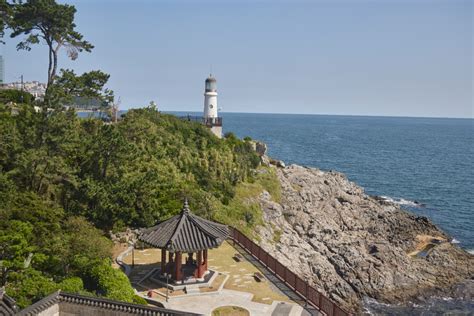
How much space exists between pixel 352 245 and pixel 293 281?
18054 mm

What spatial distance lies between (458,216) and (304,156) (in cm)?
4948

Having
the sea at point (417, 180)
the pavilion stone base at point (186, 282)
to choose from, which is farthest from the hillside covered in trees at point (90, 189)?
the sea at point (417, 180)

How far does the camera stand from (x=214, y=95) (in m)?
57.6

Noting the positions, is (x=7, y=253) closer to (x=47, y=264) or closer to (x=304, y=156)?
(x=47, y=264)

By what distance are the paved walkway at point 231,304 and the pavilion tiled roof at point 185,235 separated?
233 centimetres

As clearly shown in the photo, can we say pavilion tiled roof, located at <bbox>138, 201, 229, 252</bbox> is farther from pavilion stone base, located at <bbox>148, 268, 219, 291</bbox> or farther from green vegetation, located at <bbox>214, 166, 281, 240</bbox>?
green vegetation, located at <bbox>214, 166, 281, 240</bbox>

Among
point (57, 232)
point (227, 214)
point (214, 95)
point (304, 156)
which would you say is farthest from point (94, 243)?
point (304, 156)

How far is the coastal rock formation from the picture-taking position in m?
32.5

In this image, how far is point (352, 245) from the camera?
38.4 metres

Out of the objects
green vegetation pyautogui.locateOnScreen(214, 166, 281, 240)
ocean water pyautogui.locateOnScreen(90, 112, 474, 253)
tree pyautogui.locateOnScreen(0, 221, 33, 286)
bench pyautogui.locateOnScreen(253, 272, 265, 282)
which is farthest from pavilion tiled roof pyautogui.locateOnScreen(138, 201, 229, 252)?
ocean water pyautogui.locateOnScreen(90, 112, 474, 253)

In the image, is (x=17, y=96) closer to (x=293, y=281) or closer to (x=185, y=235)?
(x=185, y=235)

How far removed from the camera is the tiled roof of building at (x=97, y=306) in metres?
16.2

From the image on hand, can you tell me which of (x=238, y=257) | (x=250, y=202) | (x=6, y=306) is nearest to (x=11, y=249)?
(x=6, y=306)

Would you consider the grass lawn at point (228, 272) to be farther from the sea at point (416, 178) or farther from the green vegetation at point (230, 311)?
the sea at point (416, 178)
